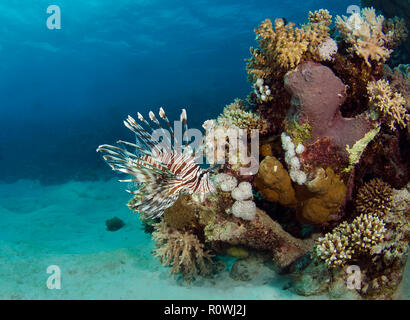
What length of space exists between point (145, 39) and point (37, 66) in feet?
79.9

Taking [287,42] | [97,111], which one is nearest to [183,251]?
[287,42]

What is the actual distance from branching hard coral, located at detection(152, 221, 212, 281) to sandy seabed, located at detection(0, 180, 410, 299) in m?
0.24

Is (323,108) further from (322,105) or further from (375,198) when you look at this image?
(375,198)

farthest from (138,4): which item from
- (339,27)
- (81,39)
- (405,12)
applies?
(339,27)

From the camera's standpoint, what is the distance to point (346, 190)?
387 cm

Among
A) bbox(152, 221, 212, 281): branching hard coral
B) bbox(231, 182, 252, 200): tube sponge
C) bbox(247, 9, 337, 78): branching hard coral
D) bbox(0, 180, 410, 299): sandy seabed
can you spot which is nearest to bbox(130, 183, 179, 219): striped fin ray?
bbox(231, 182, 252, 200): tube sponge

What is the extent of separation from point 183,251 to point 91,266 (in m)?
2.36

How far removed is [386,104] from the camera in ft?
11.4

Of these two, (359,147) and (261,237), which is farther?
(261,237)

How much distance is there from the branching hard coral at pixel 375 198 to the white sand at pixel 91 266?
164 centimetres

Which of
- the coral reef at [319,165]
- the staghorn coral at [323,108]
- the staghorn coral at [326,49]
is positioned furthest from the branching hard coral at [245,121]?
the staghorn coral at [326,49]

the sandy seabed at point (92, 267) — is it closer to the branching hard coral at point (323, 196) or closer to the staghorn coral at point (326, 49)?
the branching hard coral at point (323, 196)

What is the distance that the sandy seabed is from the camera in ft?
13.9

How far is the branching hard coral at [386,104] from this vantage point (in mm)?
3480
